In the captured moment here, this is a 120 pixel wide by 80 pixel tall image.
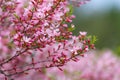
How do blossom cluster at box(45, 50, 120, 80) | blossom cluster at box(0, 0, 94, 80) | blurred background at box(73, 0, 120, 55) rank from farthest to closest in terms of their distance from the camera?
blurred background at box(73, 0, 120, 55), blossom cluster at box(45, 50, 120, 80), blossom cluster at box(0, 0, 94, 80)

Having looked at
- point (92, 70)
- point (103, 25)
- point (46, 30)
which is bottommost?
point (46, 30)

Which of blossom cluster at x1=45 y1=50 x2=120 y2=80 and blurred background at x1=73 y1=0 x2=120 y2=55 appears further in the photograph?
blurred background at x1=73 y1=0 x2=120 y2=55

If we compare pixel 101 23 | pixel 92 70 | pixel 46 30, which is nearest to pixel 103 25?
pixel 101 23

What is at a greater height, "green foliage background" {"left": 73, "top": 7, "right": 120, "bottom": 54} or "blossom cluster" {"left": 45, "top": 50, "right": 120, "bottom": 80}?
"green foliage background" {"left": 73, "top": 7, "right": 120, "bottom": 54}

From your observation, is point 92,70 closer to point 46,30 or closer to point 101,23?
point 46,30

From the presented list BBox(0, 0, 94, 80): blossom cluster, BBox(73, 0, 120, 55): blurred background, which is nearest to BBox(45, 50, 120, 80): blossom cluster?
BBox(0, 0, 94, 80): blossom cluster

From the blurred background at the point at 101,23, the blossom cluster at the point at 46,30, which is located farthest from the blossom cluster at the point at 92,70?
the blurred background at the point at 101,23

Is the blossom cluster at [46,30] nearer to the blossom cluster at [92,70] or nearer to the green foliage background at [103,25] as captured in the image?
the blossom cluster at [92,70]

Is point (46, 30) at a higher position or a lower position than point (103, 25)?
lower

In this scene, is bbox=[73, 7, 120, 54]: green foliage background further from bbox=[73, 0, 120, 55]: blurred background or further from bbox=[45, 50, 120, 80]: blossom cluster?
bbox=[45, 50, 120, 80]: blossom cluster

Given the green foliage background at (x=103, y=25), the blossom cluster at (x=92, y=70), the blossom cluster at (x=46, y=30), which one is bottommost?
the blossom cluster at (x=46, y=30)

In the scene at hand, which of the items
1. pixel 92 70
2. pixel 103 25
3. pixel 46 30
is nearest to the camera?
pixel 46 30

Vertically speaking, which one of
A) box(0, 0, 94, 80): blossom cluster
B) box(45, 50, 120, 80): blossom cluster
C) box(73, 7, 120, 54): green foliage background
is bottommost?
box(0, 0, 94, 80): blossom cluster
